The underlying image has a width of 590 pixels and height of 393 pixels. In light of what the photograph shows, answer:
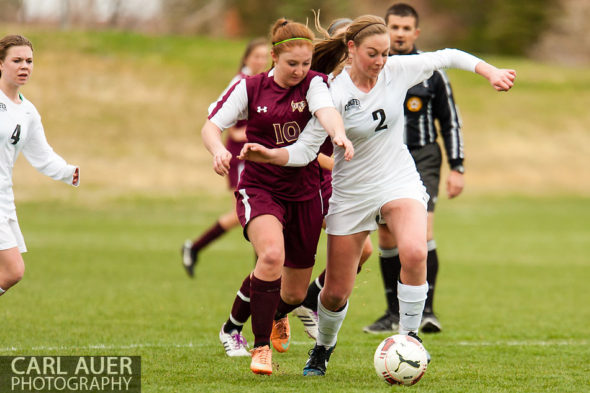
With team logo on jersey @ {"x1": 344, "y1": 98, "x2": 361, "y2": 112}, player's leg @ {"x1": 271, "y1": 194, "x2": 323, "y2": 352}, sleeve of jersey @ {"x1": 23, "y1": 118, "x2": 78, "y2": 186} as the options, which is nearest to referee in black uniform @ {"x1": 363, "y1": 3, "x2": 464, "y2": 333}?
player's leg @ {"x1": 271, "y1": 194, "x2": 323, "y2": 352}

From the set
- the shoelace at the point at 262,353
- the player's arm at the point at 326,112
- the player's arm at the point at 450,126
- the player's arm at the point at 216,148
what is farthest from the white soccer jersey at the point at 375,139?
the player's arm at the point at 450,126

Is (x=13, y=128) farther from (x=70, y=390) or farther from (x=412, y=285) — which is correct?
(x=412, y=285)

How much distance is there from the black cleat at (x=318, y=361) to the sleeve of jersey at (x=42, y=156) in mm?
2139

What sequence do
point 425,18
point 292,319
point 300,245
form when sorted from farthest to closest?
1. point 425,18
2. point 292,319
3. point 300,245

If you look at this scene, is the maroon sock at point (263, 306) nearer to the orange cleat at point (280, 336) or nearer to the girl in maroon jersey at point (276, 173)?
the girl in maroon jersey at point (276, 173)

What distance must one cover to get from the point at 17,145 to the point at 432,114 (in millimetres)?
3418

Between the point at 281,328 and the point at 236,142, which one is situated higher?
the point at 236,142

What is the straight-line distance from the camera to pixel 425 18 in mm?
49875

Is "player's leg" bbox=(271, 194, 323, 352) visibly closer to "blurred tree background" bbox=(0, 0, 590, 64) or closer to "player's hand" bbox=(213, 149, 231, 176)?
"player's hand" bbox=(213, 149, 231, 176)

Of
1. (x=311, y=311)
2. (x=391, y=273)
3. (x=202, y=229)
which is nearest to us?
(x=311, y=311)

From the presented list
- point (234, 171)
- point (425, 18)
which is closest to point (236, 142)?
point (234, 171)

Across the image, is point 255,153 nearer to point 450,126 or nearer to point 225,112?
point 225,112

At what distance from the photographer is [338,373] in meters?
5.48

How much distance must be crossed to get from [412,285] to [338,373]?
2.43 ft
